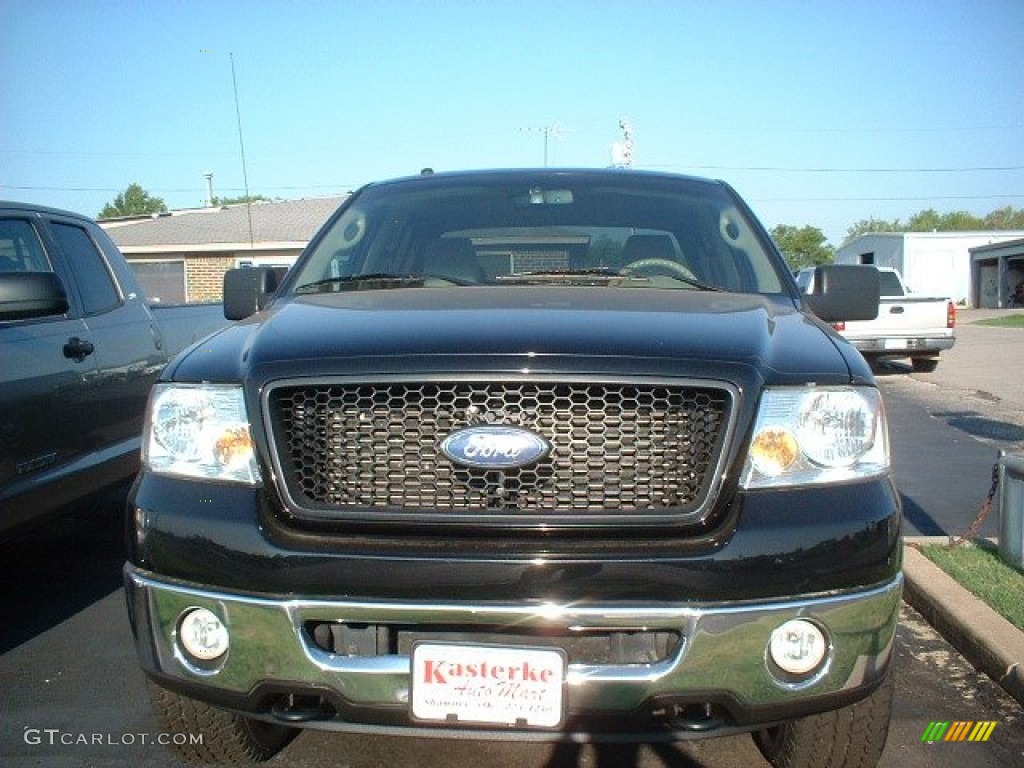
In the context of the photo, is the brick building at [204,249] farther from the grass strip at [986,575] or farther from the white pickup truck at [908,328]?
the grass strip at [986,575]

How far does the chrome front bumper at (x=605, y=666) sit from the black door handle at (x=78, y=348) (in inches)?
98.9

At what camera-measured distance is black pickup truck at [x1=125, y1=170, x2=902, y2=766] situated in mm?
2316

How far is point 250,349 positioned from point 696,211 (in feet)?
7.02

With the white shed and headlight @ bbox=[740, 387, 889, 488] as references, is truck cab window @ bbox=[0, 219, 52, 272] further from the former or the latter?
the white shed

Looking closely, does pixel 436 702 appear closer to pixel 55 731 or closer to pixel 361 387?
pixel 361 387

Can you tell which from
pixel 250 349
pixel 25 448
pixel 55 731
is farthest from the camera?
pixel 25 448

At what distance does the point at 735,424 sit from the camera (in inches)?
96.3

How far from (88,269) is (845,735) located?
14.2 ft

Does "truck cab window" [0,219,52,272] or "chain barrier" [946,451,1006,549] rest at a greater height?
"truck cab window" [0,219,52,272]

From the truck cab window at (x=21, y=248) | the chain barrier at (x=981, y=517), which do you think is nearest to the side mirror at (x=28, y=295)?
the truck cab window at (x=21, y=248)

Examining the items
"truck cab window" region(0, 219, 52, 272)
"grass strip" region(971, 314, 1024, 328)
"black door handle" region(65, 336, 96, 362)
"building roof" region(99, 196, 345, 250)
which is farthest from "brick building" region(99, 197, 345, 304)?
"black door handle" region(65, 336, 96, 362)

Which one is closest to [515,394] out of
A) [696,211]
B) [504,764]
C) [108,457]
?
[504,764]

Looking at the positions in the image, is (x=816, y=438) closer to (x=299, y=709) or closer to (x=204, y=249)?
(x=299, y=709)

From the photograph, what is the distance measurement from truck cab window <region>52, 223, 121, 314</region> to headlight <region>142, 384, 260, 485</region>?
2.67 metres
